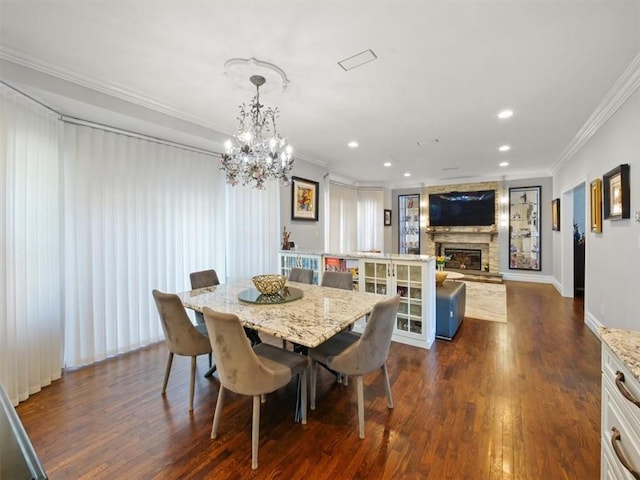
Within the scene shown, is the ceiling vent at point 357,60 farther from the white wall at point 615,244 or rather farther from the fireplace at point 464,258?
the fireplace at point 464,258

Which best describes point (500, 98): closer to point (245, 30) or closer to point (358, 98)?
point (358, 98)

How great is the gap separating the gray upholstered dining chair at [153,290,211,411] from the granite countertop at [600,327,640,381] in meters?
2.39

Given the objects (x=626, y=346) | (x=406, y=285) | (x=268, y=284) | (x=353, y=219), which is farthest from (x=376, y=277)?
(x=353, y=219)

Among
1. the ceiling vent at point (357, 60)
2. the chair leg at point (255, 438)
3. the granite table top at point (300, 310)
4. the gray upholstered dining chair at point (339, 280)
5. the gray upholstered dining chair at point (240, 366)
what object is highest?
the ceiling vent at point (357, 60)

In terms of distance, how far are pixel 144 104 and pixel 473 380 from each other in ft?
13.4

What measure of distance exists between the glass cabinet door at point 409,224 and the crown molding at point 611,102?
14.3 feet

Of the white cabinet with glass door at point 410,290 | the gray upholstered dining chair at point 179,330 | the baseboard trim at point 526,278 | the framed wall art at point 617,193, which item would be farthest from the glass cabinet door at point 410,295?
the baseboard trim at point 526,278

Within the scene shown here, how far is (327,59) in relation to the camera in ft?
7.11

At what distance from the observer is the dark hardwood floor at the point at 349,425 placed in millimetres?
1666

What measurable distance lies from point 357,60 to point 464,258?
7.25m

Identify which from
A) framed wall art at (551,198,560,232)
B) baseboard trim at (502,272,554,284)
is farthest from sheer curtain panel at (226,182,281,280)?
baseboard trim at (502,272,554,284)

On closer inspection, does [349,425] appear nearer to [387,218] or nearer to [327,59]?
[327,59]

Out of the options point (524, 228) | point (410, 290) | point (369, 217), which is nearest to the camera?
point (410, 290)

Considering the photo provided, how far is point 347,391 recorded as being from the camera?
2463 mm
